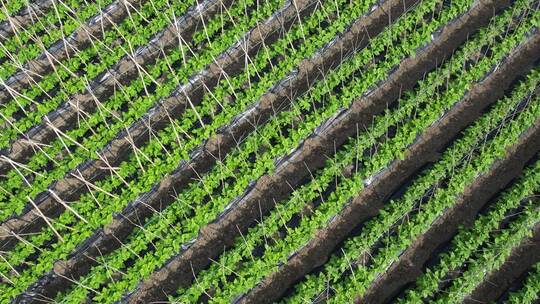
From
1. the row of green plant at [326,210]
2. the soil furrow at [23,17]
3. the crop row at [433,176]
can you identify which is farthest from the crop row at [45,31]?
the crop row at [433,176]

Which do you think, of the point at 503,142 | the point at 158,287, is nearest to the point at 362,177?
the point at 503,142

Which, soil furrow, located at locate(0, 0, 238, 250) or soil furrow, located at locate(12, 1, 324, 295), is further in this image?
soil furrow, located at locate(0, 0, 238, 250)

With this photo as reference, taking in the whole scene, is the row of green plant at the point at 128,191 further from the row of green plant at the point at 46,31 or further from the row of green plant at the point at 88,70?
the row of green plant at the point at 46,31

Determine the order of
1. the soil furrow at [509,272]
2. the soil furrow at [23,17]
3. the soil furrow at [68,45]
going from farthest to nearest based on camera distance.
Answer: the soil furrow at [23,17]
the soil furrow at [68,45]
the soil furrow at [509,272]

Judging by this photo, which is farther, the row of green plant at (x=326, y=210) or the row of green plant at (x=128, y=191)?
the row of green plant at (x=128, y=191)

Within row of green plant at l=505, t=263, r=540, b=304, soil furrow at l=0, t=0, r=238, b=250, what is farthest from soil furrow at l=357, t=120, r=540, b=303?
soil furrow at l=0, t=0, r=238, b=250

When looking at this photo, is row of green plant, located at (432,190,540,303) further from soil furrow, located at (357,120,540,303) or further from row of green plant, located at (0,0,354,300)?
row of green plant, located at (0,0,354,300)

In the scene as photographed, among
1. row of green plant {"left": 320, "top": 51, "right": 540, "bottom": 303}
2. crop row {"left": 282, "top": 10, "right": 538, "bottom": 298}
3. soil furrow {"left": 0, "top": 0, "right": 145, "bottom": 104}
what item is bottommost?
row of green plant {"left": 320, "top": 51, "right": 540, "bottom": 303}
